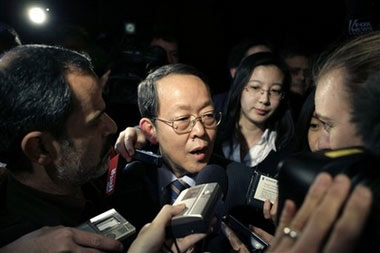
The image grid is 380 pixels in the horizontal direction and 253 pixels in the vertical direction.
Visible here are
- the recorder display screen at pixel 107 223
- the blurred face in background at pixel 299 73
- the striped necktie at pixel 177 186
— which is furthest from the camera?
the blurred face in background at pixel 299 73

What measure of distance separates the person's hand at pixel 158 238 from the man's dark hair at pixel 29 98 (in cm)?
37

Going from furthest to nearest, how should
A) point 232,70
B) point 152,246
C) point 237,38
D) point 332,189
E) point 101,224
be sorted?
point 237,38
point 232,70
point 101,224
point 152,246
point 332,189

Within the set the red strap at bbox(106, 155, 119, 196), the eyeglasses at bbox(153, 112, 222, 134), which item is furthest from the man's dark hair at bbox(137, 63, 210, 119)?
the red strap at bbox(106, 155, 119, 196)

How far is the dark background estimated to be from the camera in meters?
4.86

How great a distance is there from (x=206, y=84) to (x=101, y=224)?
0.89m

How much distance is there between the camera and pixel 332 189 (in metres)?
0.56

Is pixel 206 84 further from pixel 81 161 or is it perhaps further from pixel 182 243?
pixel 182 243

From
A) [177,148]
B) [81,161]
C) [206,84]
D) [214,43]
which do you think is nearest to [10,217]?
[81,161]

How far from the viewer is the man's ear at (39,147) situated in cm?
102

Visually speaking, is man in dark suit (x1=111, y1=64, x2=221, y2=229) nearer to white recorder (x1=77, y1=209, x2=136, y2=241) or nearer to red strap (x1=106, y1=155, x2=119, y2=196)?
red strap (x1=106, y1=155, x2=119, y2=196)

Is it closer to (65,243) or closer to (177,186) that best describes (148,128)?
A: (177,186)

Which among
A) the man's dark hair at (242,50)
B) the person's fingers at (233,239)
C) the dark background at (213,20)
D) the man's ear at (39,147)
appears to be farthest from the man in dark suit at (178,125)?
the dark background at (213,20)

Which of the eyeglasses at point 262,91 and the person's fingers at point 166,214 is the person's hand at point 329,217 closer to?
the person's fingers at point 166,214

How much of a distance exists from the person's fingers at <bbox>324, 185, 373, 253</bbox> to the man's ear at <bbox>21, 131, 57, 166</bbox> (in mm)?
773
